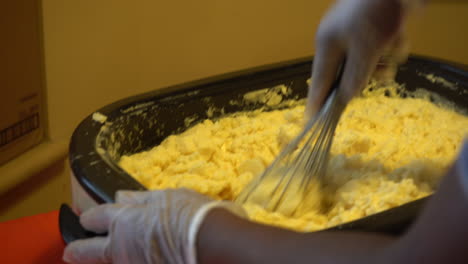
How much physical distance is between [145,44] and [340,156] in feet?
1.71

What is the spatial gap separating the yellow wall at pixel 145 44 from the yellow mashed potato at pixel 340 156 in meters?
0.30

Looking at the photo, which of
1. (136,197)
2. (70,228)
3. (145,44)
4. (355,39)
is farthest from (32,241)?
(355,39)

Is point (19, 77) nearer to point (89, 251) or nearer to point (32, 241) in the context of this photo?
point (32, 241)

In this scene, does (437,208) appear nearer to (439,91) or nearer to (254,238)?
(254,238)

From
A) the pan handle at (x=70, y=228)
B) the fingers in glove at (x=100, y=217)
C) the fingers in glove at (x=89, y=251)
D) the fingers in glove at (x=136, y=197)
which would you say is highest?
the fingers in glove at (x=136, y=197)

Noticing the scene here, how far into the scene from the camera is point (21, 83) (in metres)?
0.86

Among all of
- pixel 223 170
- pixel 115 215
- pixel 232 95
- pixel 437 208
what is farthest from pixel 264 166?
pixel 437 208

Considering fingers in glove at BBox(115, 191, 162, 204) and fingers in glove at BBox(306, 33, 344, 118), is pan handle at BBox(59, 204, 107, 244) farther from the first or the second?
fingers in glove at BBox(306, 33, 344, 118)

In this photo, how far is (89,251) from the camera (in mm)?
511

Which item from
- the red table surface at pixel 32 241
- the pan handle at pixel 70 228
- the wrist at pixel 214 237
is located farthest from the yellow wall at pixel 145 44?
the wrist at pixel 214 237

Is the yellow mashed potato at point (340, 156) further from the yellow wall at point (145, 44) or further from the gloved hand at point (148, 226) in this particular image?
the yellow wall at point (145, 44)

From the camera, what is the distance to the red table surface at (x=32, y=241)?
74 cm

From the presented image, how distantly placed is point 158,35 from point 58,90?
0.25 meters

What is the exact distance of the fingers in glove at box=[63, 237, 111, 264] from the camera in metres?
0.50
